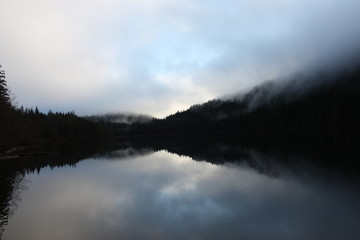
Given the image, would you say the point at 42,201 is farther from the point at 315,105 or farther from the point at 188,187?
the point at 315,105

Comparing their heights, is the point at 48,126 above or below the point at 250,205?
above

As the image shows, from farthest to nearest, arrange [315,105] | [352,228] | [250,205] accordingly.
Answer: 1. [315,105]
2. [250,205]
3. [352,228]

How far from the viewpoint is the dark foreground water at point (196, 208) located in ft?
45.5

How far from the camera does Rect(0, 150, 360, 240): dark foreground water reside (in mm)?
13867

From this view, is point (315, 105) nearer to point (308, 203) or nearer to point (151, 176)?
point (151, 176)

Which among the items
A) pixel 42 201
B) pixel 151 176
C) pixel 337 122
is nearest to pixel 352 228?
pixel 42 201

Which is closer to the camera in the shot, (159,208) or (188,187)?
(159,208)

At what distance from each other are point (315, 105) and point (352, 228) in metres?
148

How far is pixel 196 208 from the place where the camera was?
18.0 m

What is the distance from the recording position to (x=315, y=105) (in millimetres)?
152375

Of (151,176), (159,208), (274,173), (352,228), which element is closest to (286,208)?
(352,228)

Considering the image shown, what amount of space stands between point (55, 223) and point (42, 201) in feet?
21.3

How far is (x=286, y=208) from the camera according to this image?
55.1 ft

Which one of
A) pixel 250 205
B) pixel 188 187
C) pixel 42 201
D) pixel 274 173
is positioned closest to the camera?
pixel 250 205
